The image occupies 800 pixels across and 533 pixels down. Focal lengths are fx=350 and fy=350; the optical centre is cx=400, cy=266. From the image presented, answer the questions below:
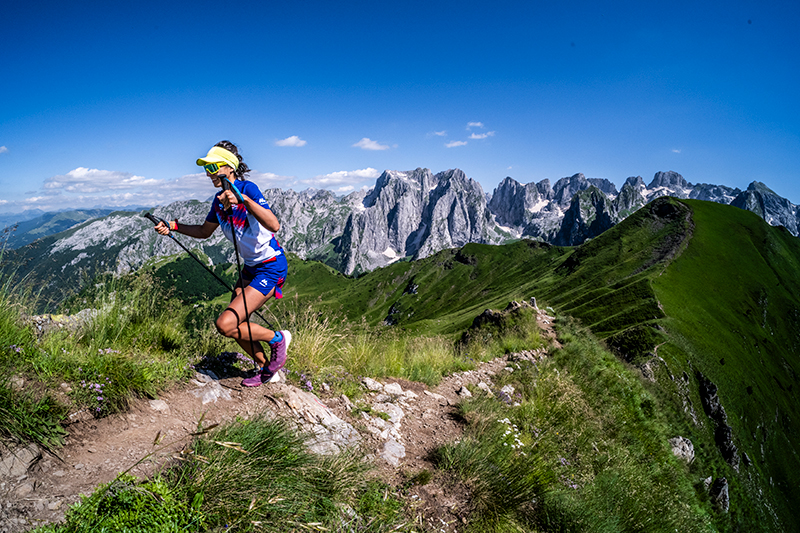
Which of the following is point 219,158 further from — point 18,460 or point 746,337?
point 746,337

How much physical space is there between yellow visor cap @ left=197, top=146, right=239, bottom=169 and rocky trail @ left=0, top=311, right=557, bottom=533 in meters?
2.96

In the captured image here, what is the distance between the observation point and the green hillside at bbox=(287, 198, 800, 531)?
44781 millimetres

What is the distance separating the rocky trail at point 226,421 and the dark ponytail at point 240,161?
2.99 m

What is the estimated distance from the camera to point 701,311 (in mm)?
69188

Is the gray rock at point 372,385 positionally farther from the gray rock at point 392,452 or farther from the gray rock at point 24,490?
the gray rock at point 24,490

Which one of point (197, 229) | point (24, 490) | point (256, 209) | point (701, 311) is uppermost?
point (256, 209)

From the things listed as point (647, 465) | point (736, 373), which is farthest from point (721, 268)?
point (647, 465)

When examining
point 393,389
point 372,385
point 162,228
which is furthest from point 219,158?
point 393,389

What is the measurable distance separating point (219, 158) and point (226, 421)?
332 cm

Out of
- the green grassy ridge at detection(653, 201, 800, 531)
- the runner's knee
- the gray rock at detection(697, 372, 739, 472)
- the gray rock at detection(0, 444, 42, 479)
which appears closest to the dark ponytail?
the runner's knee

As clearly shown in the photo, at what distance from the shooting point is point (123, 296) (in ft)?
17.9

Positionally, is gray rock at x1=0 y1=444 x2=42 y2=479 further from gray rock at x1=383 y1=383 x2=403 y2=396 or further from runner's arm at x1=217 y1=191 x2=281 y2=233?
gray rock at x1=383 y1=383 x2=403 y2=396

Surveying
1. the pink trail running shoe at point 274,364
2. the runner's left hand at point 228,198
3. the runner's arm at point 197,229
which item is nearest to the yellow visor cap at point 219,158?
the runner's left hand at point 228,198

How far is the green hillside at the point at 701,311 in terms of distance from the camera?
44.8m
